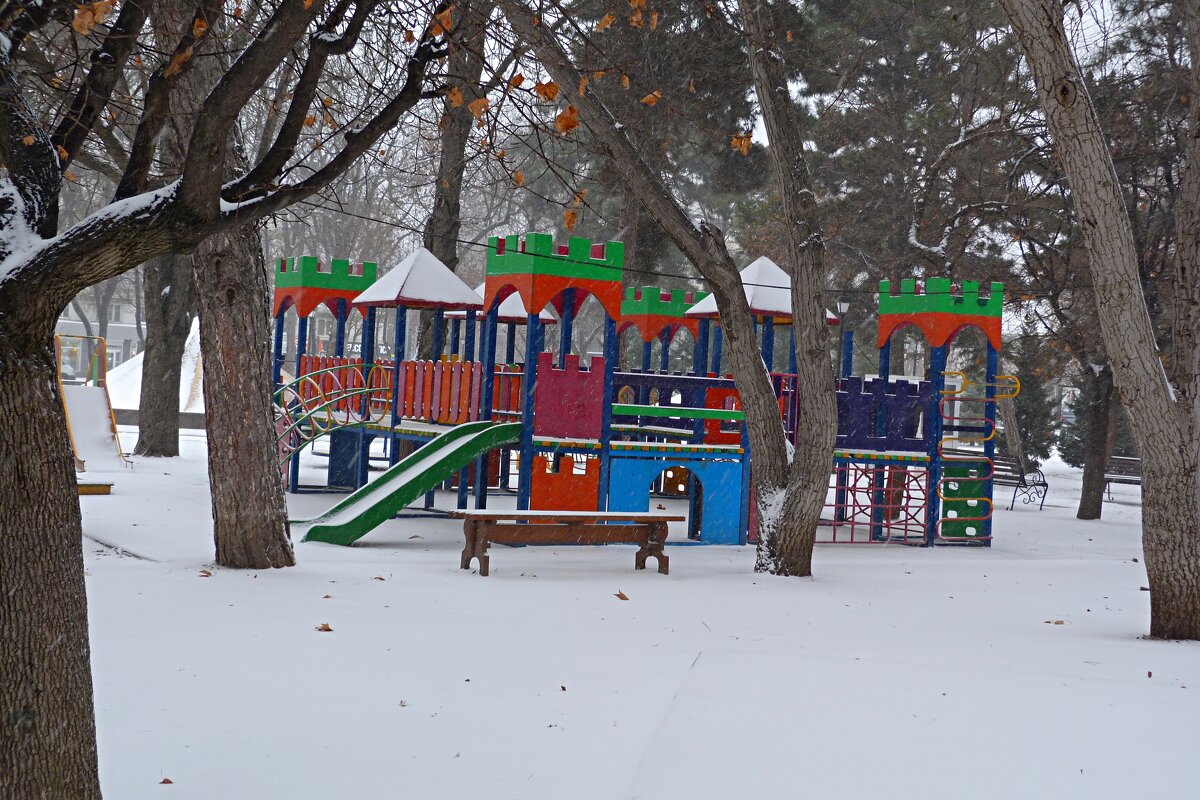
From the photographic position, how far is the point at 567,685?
584cm

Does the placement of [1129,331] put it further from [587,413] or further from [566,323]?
[566,323]

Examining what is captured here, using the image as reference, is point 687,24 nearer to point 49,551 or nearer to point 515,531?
point 515,531

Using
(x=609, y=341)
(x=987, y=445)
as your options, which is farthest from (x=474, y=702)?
(x=987, y=445)

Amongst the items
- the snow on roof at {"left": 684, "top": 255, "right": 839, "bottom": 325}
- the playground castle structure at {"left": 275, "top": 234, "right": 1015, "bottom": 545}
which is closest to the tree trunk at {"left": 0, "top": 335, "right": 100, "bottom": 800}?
the playground castle structure at {"left": 275, "top": 234, "right": 1015, "bottom": 545}

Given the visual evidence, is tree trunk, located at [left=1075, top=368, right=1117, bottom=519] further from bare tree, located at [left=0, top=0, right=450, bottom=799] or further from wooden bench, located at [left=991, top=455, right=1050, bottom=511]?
bare tree, located at [left=0, top=0, right=450, bottom=799]

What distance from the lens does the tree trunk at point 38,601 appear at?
329 cm

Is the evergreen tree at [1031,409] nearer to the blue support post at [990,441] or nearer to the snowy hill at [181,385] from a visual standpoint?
the blue support post at [990,441]

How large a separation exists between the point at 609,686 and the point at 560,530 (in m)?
4.20

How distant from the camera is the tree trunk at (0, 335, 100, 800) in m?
3.29

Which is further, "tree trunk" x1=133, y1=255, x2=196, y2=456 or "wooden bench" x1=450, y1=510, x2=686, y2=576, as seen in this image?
"tree trunk" x1=133, y1=255, x2=196, y2=456

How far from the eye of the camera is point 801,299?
33.2 ft

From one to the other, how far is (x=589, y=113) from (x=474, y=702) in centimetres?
583

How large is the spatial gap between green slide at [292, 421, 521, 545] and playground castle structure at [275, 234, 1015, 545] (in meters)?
0.02

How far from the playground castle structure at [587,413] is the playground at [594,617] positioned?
1.7 inches
